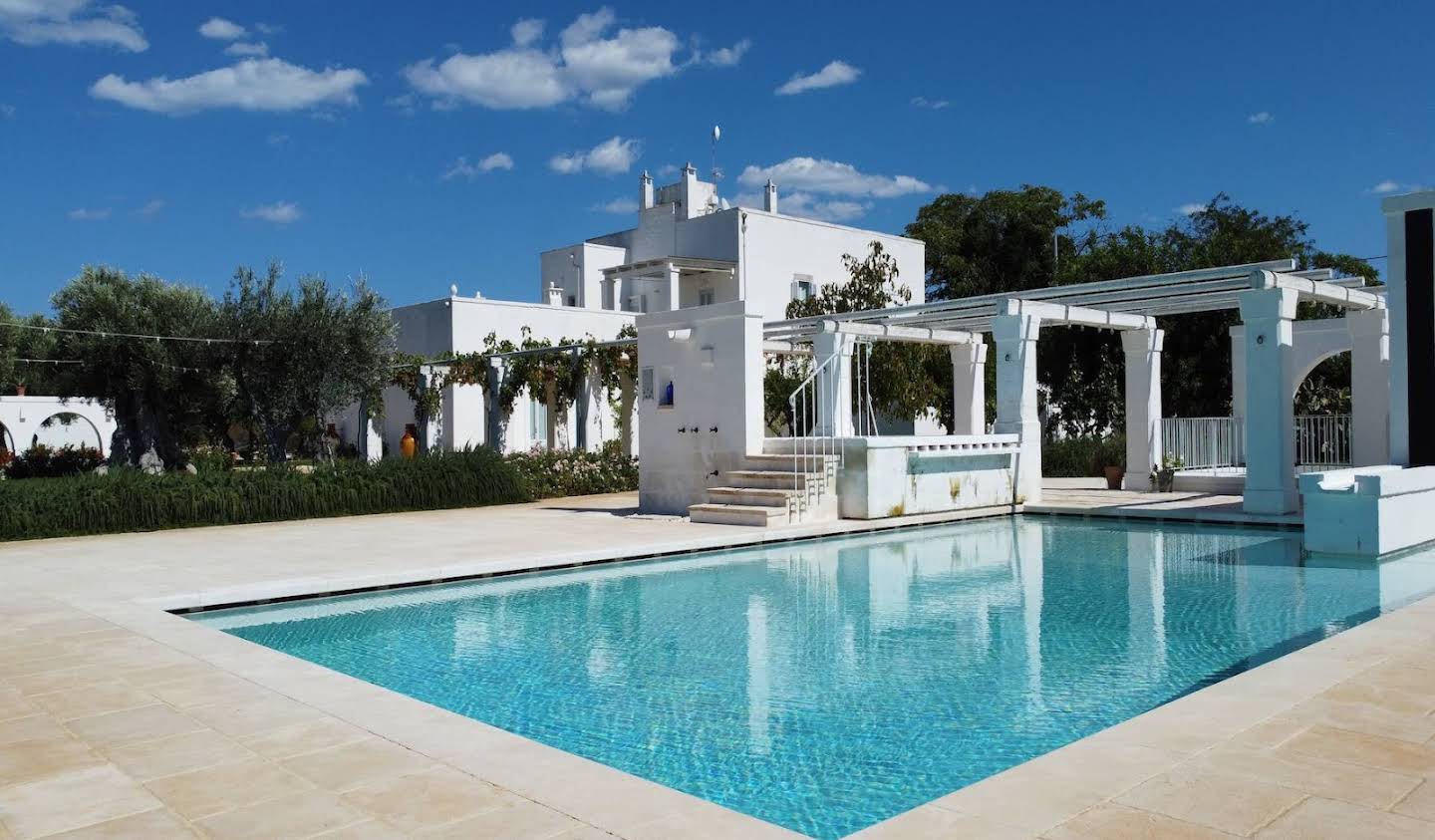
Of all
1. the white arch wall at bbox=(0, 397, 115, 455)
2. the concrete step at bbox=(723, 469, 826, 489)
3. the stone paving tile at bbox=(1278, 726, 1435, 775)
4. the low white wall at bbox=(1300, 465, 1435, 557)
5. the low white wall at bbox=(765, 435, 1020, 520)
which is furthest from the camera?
the white arch wall at bbox=(0, 397, 115, 455)

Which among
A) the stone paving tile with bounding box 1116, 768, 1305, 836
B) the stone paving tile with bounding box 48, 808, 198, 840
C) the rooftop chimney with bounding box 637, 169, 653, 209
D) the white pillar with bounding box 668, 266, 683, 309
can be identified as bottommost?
the stone paving tile with bounding box 48, 808, 198, 840

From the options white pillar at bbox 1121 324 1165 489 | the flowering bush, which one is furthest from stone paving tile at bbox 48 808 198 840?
white pillar at bbox 1121 324 1165 489

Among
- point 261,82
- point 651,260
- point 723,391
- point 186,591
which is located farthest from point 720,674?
point 261,82

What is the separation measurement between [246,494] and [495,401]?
8.22 m

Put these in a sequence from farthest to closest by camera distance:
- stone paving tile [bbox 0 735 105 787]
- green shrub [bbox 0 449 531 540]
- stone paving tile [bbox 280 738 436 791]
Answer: green shrub [bbox 0 449 531 540], stone paving tile [bbox 0 735 105 787], stone paving tile [bbox 280 738 436 791]

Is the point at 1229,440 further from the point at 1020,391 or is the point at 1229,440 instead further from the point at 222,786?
the point at 222,786

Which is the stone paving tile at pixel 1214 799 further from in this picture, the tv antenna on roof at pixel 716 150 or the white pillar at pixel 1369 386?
the tv antenna on roof at pixel 716 150

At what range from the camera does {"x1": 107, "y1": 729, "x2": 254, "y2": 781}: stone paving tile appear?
406 centimetres

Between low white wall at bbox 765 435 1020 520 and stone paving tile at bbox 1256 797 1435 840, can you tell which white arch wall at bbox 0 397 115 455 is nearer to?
low white wall at bbox 765 435 1020 520

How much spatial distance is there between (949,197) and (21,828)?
135 ft

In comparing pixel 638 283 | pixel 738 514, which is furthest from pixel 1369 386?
pixel 638 283

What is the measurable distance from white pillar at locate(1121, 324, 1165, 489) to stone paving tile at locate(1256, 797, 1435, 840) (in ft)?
56.4

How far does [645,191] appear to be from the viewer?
35.1 m

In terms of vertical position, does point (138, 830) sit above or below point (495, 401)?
below
